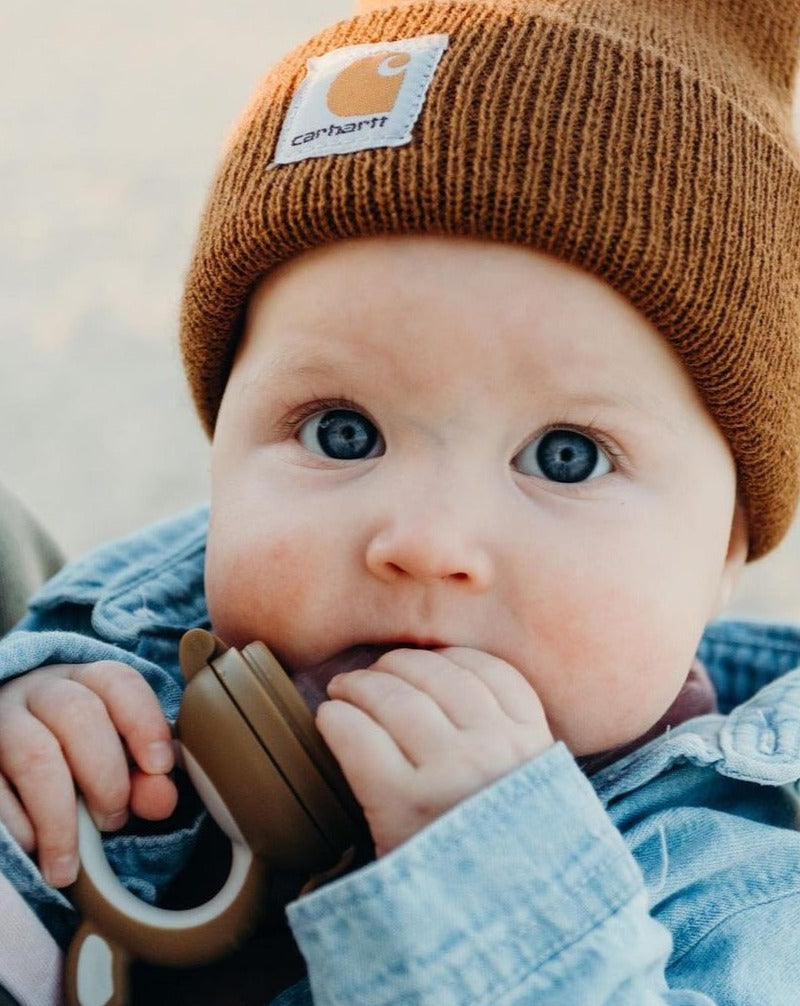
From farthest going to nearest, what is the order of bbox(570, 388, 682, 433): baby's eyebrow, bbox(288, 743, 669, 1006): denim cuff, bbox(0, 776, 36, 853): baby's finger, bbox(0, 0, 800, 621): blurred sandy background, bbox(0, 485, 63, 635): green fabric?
bbox(0, 0, 800, 621): blurred sandy background
bbox(0, 485, 63, 635): green fabric
bbox(570, 388, 682, 433): baby's eyebrow
bbox(0, 776, 36, 853): baby's finger
bbox(288, 743, 669, 1006): denim cuff

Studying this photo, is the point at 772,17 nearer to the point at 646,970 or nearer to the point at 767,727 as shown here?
the point at 767,727

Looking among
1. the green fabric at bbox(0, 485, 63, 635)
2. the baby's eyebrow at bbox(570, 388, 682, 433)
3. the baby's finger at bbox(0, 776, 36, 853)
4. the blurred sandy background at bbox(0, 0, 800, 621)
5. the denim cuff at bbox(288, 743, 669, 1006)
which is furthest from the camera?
the blurred sandy background at bbox(0, 0, 800, 621)

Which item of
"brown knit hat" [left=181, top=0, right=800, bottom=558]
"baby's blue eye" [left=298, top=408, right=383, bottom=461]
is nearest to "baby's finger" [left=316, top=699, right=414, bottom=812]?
"baby's blue eye" [left=298, top=408, right=383, bottom=461]

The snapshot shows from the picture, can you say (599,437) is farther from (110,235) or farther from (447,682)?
(110,235)

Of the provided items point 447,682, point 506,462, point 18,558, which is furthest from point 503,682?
point 18,558

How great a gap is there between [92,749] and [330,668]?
0.60ft

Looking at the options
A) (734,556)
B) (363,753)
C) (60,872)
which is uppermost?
(734,556)

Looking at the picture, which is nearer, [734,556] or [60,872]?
[60,872]

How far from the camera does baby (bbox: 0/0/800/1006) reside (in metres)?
0.82

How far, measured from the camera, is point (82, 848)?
2.68 ft

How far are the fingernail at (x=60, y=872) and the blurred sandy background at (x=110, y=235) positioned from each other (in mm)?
970

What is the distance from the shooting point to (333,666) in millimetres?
916

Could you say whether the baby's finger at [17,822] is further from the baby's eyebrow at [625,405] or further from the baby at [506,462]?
the baby's eyebrow at [625,405]

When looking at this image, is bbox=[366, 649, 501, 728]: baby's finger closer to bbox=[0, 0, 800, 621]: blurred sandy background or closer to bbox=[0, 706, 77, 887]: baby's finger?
bbox=[0, 706, 77, 887]: baby's finger
